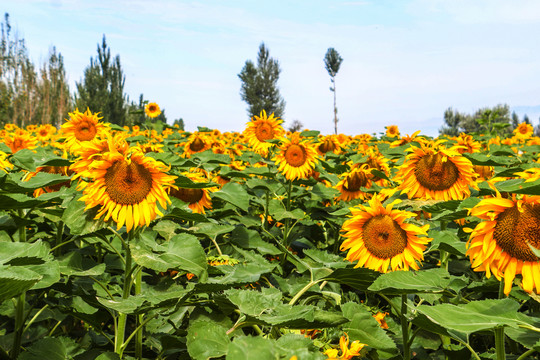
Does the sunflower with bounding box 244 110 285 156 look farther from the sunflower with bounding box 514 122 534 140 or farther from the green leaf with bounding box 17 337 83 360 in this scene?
the sunflower with bounding box 514 122 534 140

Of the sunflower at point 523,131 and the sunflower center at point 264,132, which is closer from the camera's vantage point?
the sunflower center at point 264,132

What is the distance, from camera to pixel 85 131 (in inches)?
172

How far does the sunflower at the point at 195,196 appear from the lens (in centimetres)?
296

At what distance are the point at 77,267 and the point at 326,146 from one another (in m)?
4.07

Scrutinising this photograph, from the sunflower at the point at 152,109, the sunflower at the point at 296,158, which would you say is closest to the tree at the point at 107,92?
the sunflower at the point at 152,109

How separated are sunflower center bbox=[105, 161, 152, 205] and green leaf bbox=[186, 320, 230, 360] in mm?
855

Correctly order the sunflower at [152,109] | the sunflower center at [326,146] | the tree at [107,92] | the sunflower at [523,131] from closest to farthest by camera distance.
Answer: the sunflower center at [326,146]
the sunflower at [523,131]
the sunflower at [152,109]
the tree at [107,92]

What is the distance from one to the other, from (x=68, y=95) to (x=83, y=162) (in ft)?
142

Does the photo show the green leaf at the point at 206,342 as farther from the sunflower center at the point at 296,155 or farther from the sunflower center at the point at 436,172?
the sunflower center at the point at 296,155

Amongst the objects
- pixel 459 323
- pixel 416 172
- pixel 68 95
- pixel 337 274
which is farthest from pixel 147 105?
pixel 68 95

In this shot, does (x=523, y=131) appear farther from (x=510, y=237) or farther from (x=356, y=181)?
(x=510, y=237)

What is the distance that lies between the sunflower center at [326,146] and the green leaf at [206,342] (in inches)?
176

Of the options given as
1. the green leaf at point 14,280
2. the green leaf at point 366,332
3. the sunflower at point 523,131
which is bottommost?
the green leaf at point 366,332

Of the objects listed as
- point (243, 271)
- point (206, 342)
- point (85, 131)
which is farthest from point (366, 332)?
point (85, 131)
